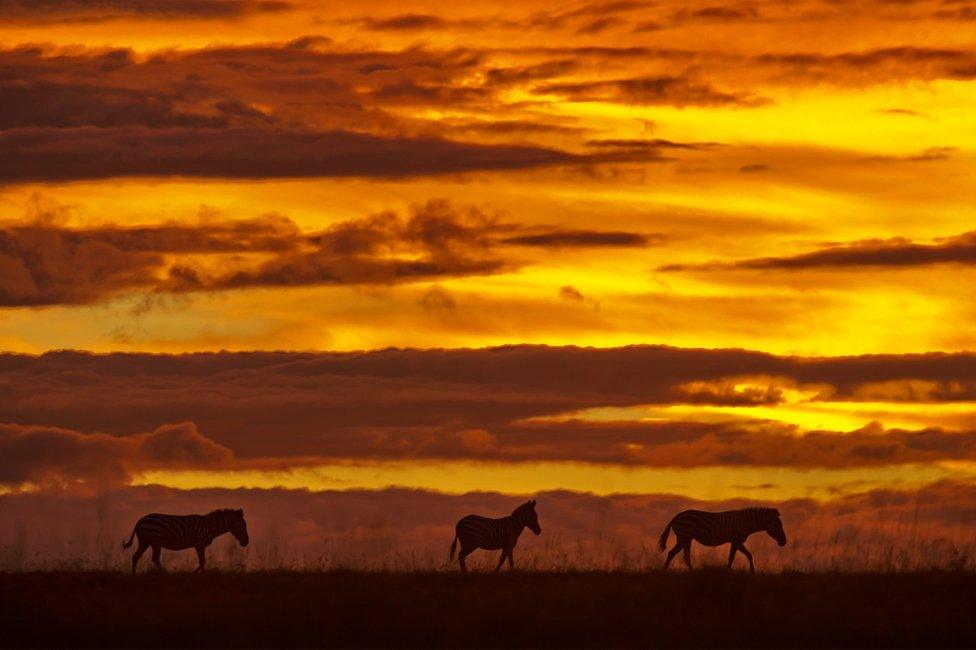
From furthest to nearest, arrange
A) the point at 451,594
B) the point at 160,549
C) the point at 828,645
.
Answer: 1. the point at 160,549
2. the point at 451,594
3. the point at 828,645

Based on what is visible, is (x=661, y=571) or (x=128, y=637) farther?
(x=661, y=571)

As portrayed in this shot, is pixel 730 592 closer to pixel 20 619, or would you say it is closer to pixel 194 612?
pixel 194 612

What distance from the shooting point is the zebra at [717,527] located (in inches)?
2013

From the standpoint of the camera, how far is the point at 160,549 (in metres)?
50.2

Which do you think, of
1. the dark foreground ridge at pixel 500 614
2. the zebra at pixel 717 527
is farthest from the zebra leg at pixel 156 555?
the zebra at pixel 717 527

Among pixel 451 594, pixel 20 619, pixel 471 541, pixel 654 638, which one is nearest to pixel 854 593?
pixel 654 638

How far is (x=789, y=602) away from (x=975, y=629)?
11.6 ft

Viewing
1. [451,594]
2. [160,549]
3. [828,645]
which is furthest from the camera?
[160,549]

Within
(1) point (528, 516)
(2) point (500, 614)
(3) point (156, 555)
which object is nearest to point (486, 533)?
(1) point (528, 516)

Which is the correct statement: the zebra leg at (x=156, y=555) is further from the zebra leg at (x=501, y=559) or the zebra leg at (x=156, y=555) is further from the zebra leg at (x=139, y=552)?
the zebra leg at (x=501, y=559)

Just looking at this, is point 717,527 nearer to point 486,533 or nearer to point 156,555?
point 486,533

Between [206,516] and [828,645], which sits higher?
[206,516]

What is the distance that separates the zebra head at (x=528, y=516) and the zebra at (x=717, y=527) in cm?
329

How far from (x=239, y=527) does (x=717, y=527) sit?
11.6 metres
